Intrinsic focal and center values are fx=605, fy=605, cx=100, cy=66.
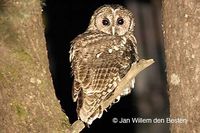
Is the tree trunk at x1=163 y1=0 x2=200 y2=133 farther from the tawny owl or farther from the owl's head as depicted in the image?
the owl's head

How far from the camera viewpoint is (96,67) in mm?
4078

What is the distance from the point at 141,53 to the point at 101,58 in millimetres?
3797

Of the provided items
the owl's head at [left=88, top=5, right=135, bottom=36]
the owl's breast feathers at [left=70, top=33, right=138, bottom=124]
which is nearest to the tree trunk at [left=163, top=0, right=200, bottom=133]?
the owl's breast feathers at [left=70, top=33, right=138, bottom=124]

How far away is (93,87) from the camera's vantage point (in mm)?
3996

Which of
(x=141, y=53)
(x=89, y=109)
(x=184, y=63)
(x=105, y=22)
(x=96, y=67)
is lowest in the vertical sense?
(x=141, y=53)

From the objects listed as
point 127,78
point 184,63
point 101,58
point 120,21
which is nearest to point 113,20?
point 120,21

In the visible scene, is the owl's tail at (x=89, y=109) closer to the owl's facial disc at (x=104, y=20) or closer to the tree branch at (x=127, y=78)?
the tree branch at (x=127, y=78)

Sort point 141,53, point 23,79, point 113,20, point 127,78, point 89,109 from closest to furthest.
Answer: point 23,79 → point 127,78 → point 89,109 → point 113,20 → point 141,53

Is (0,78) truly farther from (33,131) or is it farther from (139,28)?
(139,28)

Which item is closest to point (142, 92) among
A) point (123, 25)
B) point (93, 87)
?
point (123, 25)

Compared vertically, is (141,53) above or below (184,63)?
below

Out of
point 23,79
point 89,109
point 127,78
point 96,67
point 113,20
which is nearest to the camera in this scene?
point 23,79

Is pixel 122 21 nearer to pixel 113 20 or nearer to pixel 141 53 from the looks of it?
pixel 113 20

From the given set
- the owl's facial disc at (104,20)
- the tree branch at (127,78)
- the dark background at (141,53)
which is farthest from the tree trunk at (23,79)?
the dark background at (141,53)
